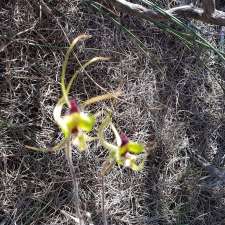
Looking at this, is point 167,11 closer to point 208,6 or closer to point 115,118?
point 208,6

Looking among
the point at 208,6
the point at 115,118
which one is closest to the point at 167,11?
the point at 208,6

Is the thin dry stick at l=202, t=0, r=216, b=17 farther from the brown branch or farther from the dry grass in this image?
the dry grass

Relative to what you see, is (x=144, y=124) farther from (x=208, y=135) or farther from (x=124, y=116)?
(x=208, y=135)

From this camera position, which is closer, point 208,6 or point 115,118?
point 208,6

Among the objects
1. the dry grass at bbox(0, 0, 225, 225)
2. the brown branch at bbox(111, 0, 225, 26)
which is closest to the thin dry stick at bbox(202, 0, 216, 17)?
the brown branch at bbox(111, 0, 225, 26)

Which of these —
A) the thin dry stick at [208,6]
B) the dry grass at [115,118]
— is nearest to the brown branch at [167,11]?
the thin dry stick at [208,6]

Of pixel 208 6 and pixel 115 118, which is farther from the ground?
pixel 208 6

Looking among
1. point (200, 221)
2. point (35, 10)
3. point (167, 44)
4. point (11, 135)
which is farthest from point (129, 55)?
point (200, 221)

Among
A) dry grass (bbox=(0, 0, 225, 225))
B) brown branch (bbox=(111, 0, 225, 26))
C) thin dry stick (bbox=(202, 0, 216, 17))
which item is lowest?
dry grass (bbox=(0, 0, 225, 225))

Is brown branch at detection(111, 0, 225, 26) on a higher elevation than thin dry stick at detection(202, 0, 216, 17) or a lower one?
lower
